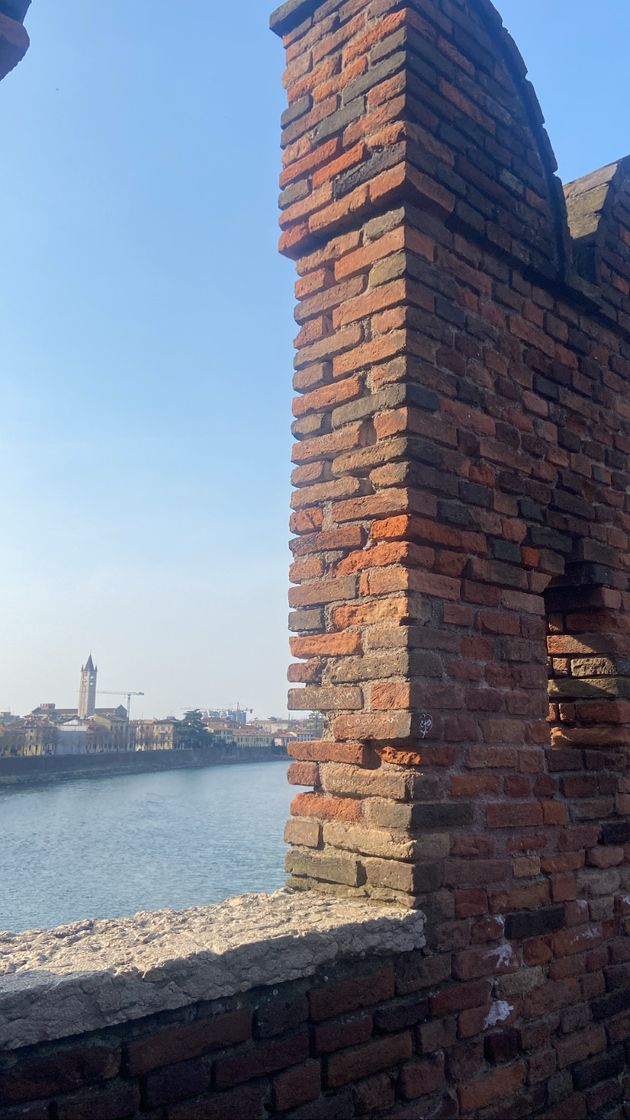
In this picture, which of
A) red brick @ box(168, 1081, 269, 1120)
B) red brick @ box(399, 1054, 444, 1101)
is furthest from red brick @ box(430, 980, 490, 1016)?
red brick @ box(168, 1081, 269, 1120)

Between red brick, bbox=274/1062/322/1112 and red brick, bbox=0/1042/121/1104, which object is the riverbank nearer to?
red brick, bbox=274/1062/322/1112

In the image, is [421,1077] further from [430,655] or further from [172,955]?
[430,655]

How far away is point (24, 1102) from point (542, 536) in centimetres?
220

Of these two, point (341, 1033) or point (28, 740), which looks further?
point (28, 740)

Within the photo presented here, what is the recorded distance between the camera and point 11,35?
1.87 metres

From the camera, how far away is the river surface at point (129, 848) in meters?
16.0

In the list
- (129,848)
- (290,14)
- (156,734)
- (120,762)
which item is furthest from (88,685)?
(290,14)

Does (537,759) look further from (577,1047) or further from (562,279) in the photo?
(562,279)

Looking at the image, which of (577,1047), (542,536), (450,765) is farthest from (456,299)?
(577,1047)

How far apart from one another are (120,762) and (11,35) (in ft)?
203

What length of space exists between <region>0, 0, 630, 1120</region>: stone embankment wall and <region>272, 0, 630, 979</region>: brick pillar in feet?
0.03

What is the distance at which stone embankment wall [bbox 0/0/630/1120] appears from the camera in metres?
1.92

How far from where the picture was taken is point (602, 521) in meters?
3.17

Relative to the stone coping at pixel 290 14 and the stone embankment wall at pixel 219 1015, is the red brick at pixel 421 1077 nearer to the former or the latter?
the stone embankment wall at pixel 219 1015
